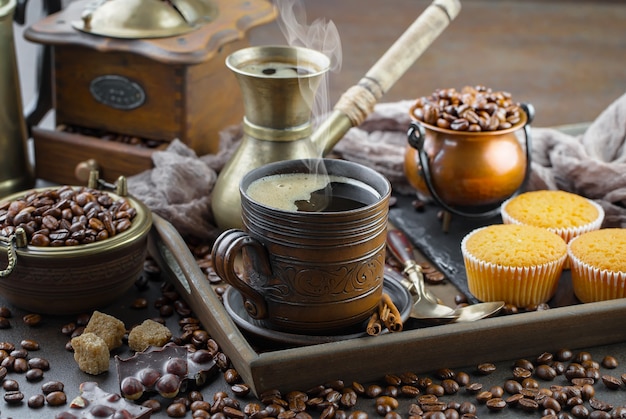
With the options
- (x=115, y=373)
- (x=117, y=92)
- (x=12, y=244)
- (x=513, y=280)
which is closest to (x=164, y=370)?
(x=115, y=373)

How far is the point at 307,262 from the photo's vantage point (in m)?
1.10

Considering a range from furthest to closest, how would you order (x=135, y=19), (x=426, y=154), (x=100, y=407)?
(x=135, y=19)
(x=426, y=154)
(x=100, y=407)

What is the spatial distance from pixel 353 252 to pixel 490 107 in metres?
0.53

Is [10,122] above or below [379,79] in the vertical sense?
below

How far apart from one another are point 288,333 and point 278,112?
41cm

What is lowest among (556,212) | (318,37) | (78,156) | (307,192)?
(78,156)

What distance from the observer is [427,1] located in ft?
14.8

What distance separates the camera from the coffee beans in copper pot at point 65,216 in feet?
4.07

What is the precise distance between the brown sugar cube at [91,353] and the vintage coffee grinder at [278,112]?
0.39m

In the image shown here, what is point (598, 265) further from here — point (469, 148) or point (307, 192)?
point (307, 192)

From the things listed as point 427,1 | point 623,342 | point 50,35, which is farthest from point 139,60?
point 427,1

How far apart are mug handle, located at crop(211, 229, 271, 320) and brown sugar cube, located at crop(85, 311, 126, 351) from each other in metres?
0.19

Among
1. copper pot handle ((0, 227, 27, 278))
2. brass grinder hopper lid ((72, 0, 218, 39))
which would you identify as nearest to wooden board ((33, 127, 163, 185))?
brass grinder hopper lid ((72, 0, 218, 39))

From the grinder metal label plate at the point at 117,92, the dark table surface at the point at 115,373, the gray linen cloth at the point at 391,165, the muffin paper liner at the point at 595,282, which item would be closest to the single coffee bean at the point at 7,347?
the dark table surface at the point at 115,373
